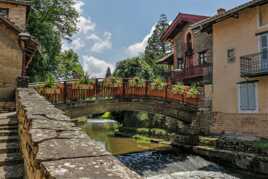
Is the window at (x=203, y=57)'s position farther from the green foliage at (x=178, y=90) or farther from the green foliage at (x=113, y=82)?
the green foliage at (x=113, y=82)

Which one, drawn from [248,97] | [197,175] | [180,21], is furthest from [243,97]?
[180,21]

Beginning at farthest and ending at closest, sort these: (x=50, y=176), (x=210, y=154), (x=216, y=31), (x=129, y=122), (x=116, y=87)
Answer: (x=129, y=122), (x=216, y=31), (x=116, y=87), (x=210, y=154), (x=50, y=176)

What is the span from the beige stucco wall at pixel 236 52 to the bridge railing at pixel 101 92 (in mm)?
1796

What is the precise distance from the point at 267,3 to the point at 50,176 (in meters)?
15.0

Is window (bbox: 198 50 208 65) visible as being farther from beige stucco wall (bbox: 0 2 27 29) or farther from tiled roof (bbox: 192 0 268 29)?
beige stucco wall (bbox: 0 2 27 29)

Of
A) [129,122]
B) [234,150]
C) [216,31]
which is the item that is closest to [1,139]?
[234,150]

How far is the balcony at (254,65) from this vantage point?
44.2 ft

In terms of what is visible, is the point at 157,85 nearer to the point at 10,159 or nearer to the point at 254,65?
the point at 254,65

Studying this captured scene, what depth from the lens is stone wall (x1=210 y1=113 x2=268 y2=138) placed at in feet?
44.5

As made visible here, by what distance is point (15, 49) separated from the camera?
1202 centimetres

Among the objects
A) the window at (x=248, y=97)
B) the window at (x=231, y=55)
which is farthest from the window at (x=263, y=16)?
the window at (x=248, y=97)

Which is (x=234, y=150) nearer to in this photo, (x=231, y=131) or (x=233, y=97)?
(x=231, y=131)

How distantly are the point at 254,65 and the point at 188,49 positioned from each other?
11.4m

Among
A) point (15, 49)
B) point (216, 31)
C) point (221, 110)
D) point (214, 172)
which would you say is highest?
point (216, 31)
